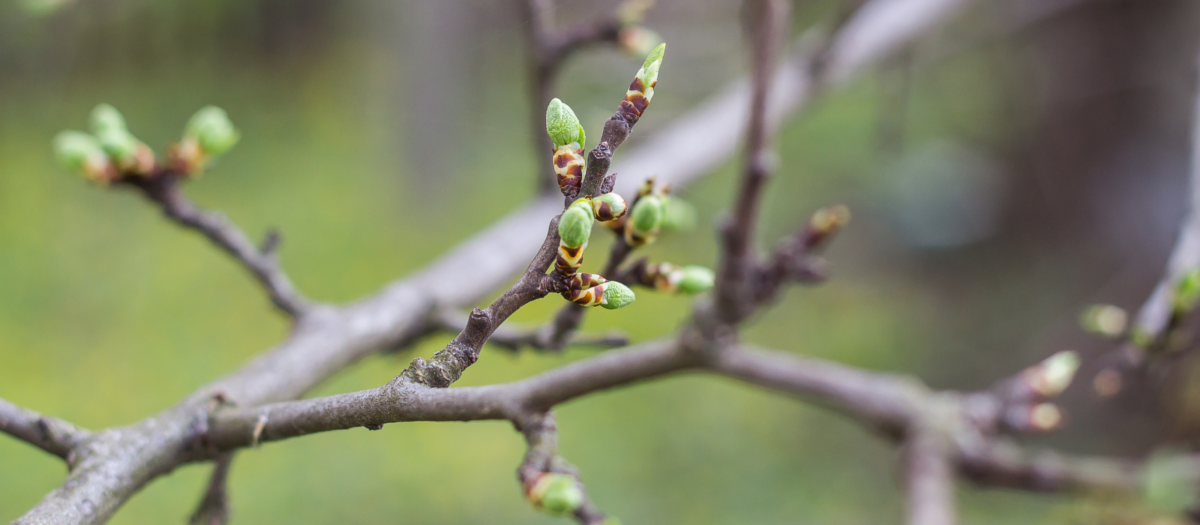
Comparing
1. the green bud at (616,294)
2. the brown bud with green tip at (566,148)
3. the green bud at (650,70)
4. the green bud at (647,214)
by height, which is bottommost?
the green bud at (616,294)

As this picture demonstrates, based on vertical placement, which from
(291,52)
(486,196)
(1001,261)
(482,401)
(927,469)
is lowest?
(482,401)

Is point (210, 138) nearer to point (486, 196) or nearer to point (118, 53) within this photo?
point (486, 196)

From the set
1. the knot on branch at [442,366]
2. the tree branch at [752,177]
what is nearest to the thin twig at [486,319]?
the knot on branch at [442,366]

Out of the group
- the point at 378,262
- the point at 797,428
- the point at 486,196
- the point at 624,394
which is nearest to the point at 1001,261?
the point at 797,428

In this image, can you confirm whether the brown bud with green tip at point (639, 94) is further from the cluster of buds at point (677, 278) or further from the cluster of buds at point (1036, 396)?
the cluster of buds at point (1036, 396)

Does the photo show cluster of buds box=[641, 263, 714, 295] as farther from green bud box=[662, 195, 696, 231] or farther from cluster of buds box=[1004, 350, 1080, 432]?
cluster of buds box=[1004, 350, 1080, 432]
